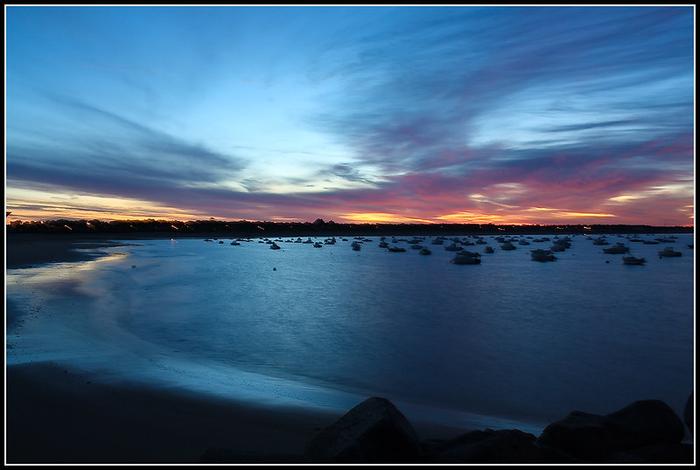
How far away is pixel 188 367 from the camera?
36.6 feet

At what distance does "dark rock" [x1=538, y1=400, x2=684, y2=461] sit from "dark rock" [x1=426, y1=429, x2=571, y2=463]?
0.52m

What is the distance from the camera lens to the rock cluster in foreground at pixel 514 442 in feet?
15.8

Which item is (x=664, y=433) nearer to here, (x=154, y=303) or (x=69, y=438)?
(x=69, y=438)

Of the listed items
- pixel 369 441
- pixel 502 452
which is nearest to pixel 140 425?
pixel 369 441

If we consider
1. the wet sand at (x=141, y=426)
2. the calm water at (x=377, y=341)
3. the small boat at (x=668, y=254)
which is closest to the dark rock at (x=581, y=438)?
the wet sand at (x=141, y=426)

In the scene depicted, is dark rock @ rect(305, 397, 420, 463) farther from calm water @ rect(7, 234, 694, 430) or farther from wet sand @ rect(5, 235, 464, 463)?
calm water @ rect(7, 234, 694, 430)

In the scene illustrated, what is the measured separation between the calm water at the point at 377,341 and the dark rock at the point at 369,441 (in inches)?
132

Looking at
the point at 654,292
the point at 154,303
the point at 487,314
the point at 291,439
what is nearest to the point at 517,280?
the point at 654,292

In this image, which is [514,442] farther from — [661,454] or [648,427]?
[648,427]

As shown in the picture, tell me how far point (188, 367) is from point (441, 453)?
26.3 ft

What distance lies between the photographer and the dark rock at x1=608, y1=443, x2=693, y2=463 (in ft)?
16.9

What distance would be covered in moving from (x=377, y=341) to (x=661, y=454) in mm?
11040

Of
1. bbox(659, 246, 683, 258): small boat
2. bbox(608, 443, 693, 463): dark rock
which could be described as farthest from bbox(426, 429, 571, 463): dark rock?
bbox(659, 246, 683, 258): small boat

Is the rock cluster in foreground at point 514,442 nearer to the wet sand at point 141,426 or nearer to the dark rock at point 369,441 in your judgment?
the dark rock at point 369,441
